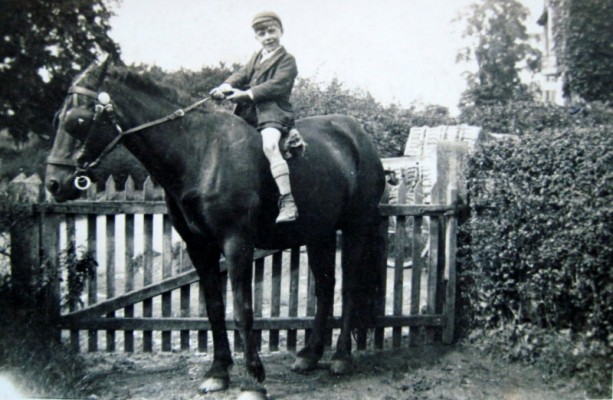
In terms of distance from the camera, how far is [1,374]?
4.05 metres

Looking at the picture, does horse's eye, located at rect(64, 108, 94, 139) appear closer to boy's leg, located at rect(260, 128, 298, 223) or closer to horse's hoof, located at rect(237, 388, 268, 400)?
boy's leg, located at rect(260, 128, 298, 223)

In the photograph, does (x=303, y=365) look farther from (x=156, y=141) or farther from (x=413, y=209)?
(x=156, y=141)

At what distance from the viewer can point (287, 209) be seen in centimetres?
429

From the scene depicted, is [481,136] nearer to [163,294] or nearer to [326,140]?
[326,140]

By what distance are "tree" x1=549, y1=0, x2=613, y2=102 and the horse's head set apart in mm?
4574

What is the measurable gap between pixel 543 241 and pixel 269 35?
2.89 meters

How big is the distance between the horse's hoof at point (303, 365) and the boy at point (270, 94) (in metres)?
1.47

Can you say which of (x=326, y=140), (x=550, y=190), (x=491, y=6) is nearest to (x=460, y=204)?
(x=550, y=190)

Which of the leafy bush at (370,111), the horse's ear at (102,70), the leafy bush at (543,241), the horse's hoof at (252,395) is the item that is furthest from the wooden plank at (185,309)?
the leafy bush at (370,111)

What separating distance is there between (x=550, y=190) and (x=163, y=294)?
3672 mm

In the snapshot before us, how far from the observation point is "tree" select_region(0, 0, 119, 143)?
5.36m

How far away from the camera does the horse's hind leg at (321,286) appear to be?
509cm

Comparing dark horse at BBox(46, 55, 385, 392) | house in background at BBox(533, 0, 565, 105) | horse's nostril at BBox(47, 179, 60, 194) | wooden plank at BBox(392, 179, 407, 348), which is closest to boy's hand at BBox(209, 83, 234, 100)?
dark horse at BBox(46, 55, 385, 392)

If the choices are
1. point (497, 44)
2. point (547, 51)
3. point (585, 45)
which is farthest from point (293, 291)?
point (547, 51)
